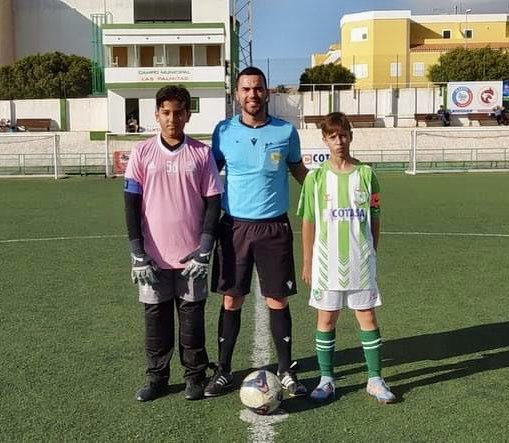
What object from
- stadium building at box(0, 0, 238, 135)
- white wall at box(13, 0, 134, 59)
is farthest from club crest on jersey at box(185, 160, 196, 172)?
white wall at box(13, 0, 134, 59)

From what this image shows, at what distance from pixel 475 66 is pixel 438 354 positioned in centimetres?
5743

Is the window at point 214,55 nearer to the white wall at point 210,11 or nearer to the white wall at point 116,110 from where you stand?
the white wall at point 116,110

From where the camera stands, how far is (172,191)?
4.22 metres

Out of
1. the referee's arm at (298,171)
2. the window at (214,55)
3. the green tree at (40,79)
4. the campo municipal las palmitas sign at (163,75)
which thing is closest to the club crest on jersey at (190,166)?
the referee's arm at (298,171)

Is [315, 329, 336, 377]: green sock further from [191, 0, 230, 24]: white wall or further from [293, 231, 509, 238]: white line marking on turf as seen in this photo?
[191, 0, 230, 24]: white wall

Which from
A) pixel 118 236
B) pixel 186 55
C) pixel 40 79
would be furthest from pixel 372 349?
pixel 40 79

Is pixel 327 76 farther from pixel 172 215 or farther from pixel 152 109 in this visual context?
pixel 172 215

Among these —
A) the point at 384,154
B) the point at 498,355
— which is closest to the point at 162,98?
the point at 498,355

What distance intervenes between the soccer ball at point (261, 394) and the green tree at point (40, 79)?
5207cm

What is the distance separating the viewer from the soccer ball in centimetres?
407

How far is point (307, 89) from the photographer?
50094 mm

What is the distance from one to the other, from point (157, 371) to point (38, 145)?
33.6 meters

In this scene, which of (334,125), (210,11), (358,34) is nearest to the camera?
(334,125)

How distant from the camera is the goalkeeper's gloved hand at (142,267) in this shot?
4219 millimetres
